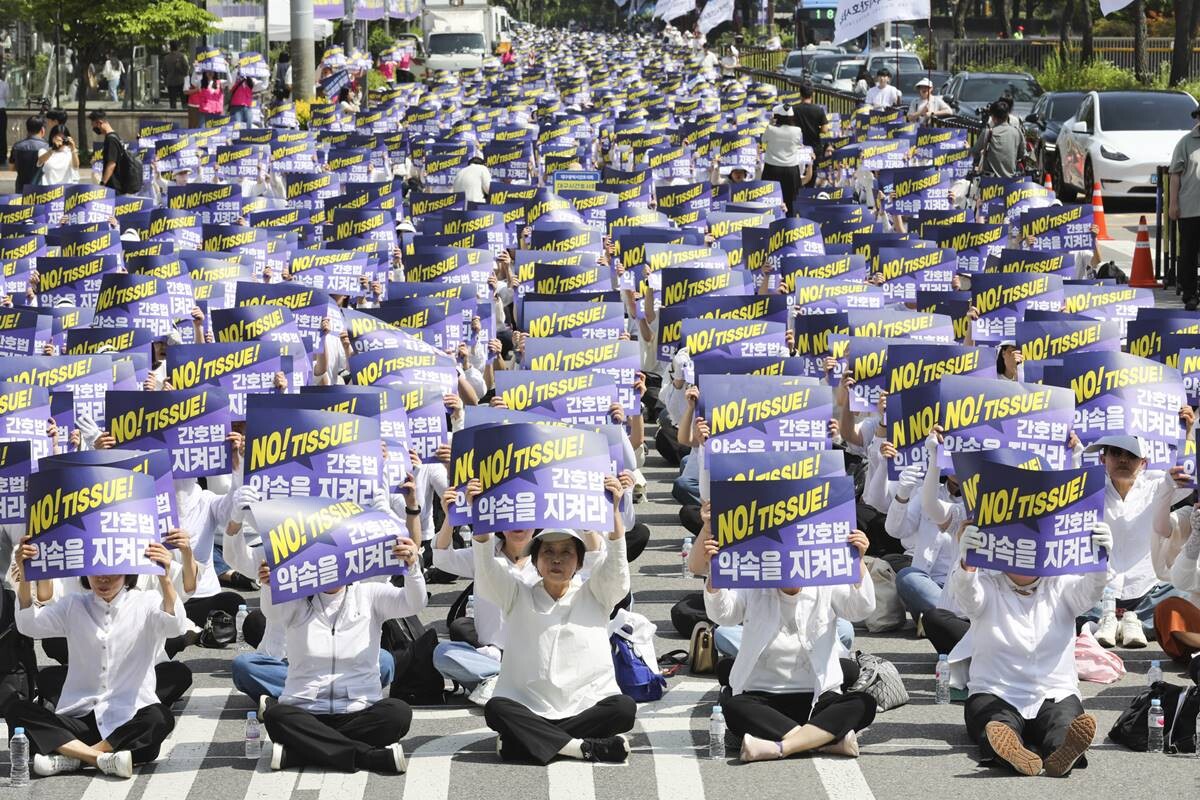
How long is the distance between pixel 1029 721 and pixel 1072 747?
0.40 metres

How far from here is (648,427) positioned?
61.0 feet

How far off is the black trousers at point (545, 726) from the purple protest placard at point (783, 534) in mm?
706

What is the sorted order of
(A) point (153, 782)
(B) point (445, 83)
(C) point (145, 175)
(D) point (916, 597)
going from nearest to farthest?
1. (A) point (153, 782)
2. (D) point (916, 597)
3. (C) point (145, 175)
4. (B) point (445, 83)

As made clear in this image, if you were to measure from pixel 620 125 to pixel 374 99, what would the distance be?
51.9ft

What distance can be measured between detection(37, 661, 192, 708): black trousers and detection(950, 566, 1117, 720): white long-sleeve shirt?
3.50 m

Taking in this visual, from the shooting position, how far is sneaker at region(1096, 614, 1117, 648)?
11969 millimetres

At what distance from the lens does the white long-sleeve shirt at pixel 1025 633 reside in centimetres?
1005

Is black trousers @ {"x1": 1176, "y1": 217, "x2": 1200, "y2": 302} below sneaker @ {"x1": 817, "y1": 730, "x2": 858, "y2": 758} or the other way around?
the other way around

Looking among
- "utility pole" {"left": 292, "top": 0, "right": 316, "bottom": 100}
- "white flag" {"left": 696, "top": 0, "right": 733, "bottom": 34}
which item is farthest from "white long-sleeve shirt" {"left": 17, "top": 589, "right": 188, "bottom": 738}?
"white flag" {"left": 696, "top": 0, "right": 733, "bottom": 34}

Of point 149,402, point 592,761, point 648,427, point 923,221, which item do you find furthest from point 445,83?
point 592,761

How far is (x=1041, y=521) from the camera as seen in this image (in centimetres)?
995

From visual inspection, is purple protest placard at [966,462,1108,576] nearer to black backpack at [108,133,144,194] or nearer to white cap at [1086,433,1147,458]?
white cap at [1086,433,1147,458]

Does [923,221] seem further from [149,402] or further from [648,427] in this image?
[149,402]

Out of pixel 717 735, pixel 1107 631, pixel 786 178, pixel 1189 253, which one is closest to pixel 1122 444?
pixel 1107 631
